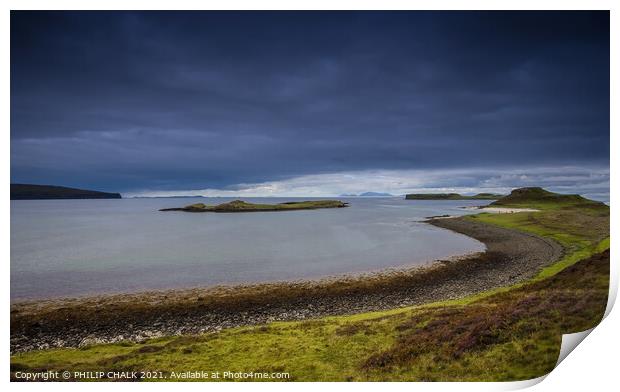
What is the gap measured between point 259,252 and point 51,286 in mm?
17602

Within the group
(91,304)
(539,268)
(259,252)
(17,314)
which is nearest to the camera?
(17,314)

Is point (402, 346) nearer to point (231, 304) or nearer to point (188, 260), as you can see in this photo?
point (231, 304)

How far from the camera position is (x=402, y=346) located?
9148 millimetres

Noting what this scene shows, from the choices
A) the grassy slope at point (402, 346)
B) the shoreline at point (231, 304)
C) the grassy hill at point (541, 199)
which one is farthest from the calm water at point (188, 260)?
the grassy hill at point (541, 199)

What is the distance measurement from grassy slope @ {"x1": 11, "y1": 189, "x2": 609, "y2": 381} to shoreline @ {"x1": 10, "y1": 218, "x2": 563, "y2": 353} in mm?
1999

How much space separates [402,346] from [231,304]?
10.6m

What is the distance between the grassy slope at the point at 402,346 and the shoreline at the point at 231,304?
6.56 feet

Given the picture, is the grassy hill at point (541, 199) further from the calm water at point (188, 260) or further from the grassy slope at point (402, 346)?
the grassy slope at point (402, 346)

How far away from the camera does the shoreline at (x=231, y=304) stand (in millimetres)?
13609

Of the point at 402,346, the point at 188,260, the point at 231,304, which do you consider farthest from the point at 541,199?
the point at 402,346

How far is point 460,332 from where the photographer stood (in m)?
9.09
